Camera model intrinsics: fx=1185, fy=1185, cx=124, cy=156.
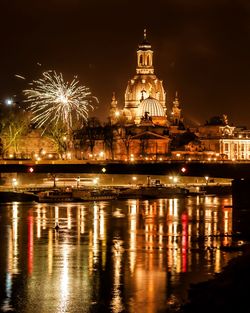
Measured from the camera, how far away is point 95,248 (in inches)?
2167

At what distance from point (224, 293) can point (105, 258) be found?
13669mm

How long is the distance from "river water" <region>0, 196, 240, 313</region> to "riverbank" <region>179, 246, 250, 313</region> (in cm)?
109

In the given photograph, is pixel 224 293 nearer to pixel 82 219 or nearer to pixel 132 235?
pixel 132 235

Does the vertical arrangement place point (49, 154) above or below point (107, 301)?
above

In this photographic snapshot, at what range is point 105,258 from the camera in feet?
167

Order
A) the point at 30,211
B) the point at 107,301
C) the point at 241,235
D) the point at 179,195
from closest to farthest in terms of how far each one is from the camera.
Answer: the point at 107,301 → the point at 241,235 → the point at 30,211 → the point at 179,195

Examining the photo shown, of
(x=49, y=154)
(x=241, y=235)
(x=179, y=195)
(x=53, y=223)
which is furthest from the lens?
(x=49, y=154)

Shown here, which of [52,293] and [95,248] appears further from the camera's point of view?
[95,248]

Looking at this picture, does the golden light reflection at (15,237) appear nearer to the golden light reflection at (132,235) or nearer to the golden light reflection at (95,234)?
the golden light reflection at (95,234)

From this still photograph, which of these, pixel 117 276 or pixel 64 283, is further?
pixel 117 276

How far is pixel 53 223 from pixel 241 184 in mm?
20872

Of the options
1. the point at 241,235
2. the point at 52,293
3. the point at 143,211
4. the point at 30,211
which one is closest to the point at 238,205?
the point at 143,211

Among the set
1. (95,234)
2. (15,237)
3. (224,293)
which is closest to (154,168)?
(95,234)

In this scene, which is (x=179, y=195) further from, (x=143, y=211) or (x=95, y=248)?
(x=95, y=248)
